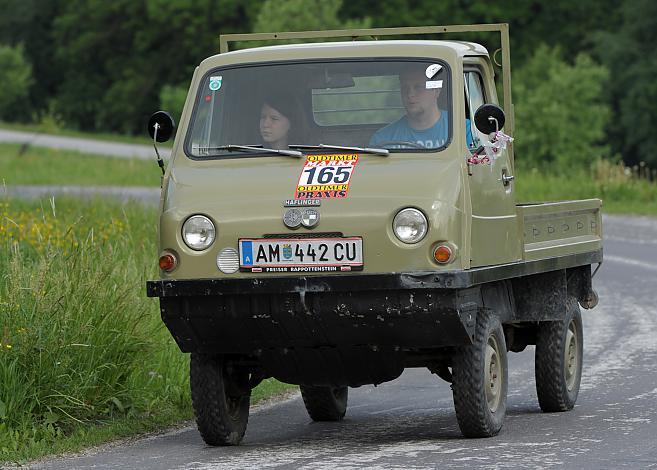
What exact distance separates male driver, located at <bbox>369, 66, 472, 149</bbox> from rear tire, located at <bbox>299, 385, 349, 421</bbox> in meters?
1.94

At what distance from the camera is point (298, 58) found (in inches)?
368

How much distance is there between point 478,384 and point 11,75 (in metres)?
72.3

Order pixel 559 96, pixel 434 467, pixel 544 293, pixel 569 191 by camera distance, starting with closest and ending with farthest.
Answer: pixel 434 467, pixel 544 293, pixel 569 191, pixel 559 96

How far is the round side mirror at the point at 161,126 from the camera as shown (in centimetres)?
936

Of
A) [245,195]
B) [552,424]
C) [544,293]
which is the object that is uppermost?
[245,195]

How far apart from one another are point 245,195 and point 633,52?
58.0m

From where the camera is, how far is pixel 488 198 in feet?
30.2

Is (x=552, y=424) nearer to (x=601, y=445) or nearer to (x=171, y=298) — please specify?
(x=601, y=445)

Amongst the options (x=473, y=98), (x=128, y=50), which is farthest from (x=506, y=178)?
(x=128, y=50)

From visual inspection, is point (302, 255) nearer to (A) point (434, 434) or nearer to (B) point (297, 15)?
(A) point (434, 434)

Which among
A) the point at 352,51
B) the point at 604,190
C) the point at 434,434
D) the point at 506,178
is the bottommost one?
the point at 434,434

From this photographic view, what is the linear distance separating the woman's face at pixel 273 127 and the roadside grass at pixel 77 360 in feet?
4.76

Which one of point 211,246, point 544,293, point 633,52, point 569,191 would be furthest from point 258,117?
point 633,52

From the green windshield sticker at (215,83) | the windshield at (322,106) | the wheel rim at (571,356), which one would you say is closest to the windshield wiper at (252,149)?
the windshield at (322,106)
